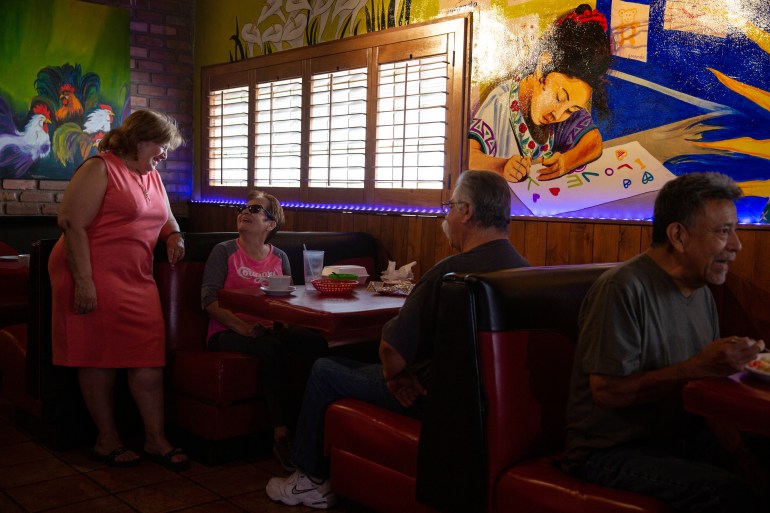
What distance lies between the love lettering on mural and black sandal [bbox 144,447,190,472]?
222 centimetres

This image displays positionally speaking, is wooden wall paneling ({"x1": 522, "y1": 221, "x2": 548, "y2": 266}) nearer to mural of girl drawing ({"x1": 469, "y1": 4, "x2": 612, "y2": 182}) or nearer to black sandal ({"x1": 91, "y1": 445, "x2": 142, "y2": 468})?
mural of girl drawing ({"x1": 469, "y1": 4, "x2": 612, "y2": 182})

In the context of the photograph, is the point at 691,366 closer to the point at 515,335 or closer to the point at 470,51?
the point at 515,335

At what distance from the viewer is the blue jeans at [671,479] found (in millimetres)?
1853

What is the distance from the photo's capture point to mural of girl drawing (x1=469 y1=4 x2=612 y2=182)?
3.89m

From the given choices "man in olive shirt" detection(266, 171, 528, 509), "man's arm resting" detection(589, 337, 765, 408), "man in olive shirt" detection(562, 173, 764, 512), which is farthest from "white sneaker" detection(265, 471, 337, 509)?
"man's arm resting" detection(589, 337, 765, 408)

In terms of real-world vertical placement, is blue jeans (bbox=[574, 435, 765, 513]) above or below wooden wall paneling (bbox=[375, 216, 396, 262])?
below

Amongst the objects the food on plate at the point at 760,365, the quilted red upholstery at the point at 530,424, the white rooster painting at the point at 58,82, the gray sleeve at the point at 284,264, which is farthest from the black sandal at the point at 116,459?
the white rooster painting at the point at 58,82

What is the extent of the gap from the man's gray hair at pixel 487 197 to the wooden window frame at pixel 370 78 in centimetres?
198

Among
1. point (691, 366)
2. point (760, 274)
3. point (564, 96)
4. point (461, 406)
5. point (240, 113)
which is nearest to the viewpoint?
point (691, 366)

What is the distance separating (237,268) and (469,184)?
5.00 ft

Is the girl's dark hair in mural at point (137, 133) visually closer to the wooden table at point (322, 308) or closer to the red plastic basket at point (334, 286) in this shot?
the wooden table at point (322, 308)

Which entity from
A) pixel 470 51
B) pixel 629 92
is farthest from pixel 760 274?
pixel 470 51

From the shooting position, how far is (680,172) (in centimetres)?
357

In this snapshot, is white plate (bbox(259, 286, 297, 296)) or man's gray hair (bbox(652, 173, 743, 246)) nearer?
man's gray hair (bbox(652, 173, 743, 246))
